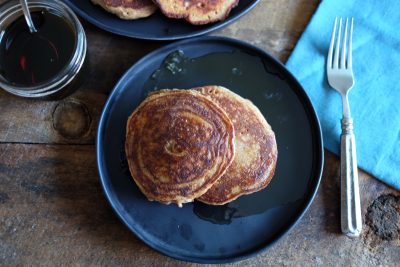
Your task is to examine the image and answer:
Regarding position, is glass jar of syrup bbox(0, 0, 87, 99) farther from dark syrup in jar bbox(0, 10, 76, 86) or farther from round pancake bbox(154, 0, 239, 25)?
round pancake bbox(154, 0, 239, 25)

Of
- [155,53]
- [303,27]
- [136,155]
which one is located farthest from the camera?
[303,27]

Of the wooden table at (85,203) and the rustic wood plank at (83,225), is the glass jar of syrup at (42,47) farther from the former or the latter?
the rustic wood plank at (83,225)

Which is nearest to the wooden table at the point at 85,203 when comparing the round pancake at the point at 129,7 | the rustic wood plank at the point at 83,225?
the rustic wood plank at the point at 83,225

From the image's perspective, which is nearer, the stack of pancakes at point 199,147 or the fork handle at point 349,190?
the stack of pancakes at point 199,147

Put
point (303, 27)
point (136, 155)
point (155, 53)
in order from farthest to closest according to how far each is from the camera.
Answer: point (303, 27), point (155, 53), point (136, 155)

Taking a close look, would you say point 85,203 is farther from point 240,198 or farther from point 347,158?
point 347,158

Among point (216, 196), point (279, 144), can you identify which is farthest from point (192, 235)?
point (279, 144)

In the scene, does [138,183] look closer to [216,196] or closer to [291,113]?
[216,196]
